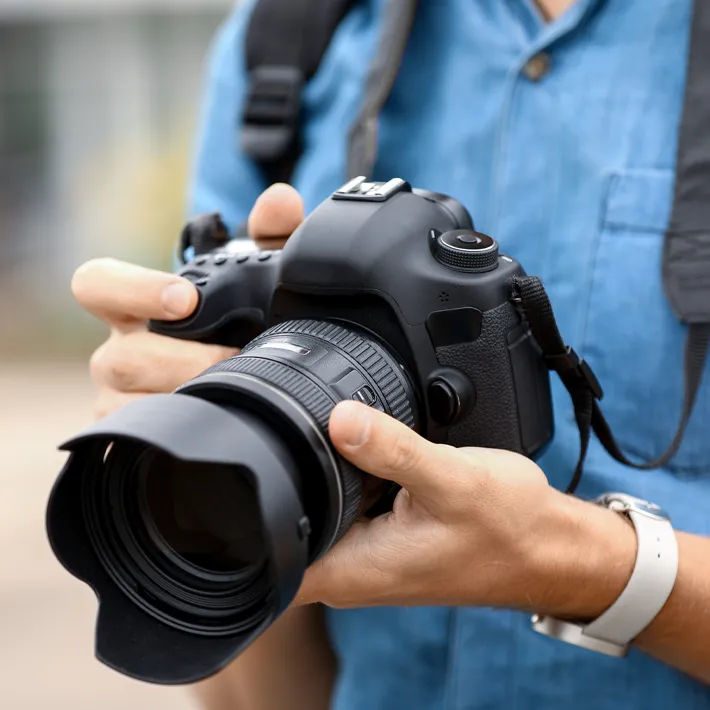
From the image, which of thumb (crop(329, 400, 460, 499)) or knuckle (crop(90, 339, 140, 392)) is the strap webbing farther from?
knuckle (crop(90, 339, 140, 392))

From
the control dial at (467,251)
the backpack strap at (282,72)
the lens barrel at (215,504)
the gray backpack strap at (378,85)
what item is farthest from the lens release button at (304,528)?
the backpack strap at (282,72)

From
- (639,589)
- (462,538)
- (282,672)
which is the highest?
(462,538)

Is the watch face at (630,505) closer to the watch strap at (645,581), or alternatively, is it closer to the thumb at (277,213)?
the watch strap at (645,581)

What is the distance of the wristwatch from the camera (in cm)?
91

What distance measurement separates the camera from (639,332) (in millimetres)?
1017

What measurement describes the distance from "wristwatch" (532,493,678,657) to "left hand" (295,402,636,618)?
1 cm

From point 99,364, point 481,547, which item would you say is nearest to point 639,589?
point 481,547

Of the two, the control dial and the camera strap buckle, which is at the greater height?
the control dial

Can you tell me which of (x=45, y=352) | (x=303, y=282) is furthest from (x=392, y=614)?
(x=45, y=352)

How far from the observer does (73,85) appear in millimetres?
5707

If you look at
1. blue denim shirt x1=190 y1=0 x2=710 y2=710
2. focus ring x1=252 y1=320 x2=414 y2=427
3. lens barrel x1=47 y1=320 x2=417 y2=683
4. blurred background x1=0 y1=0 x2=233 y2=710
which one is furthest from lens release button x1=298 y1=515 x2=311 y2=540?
blurred background x1=0 y1=0 x2=233 y2=710

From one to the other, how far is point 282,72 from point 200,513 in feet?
2.14

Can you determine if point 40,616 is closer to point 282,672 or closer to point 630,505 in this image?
point 282,672

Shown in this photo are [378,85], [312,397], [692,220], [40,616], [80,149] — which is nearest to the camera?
[312,397]
